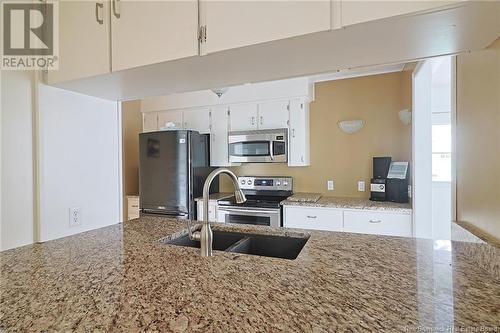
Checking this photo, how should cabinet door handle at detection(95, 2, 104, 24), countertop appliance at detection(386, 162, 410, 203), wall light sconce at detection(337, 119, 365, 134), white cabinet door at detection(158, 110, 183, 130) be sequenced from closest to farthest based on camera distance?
cabinet door handle at detection(95, 2, 104, 24) → countertop appliance at detection(386, 162, 410, 203) → wall light sconce at detection(337, 119, 365, 134) → white cabinet door at detection(158, 110, 183, 130)

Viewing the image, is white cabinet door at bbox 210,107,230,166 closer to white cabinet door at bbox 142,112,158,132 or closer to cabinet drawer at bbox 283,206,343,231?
white cabinet door at bbox 142,112,158,132

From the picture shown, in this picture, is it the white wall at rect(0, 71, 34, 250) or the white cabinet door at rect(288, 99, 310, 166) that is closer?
the white wall at rect(0, 71, 34, 250)

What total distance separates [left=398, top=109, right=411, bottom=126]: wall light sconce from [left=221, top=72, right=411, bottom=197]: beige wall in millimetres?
108

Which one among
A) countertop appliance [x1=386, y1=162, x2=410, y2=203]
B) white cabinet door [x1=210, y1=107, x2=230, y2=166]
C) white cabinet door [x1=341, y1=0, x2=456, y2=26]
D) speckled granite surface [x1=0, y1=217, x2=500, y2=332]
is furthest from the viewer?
white cabinet door [x1=210, y1=107, x2=230, y2=166]

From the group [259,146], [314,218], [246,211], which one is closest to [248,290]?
[314,218]

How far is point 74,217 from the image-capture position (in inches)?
59.2

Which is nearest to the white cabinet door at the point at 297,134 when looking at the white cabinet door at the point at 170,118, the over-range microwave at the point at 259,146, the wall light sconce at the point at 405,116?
the over-range microwave at the point at 259,146

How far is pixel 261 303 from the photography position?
66 cm

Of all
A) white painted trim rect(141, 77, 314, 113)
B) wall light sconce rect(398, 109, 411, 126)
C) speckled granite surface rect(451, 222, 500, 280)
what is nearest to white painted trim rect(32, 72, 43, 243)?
white painted trim rect(141, 77, 314, 113)

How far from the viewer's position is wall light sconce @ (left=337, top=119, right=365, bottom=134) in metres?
3.16

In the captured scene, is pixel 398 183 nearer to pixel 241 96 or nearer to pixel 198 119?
pixel 241 96

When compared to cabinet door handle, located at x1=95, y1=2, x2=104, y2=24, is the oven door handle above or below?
below

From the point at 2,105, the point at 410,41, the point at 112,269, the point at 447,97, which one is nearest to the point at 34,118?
the point at 2,105

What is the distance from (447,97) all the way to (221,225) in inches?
149
